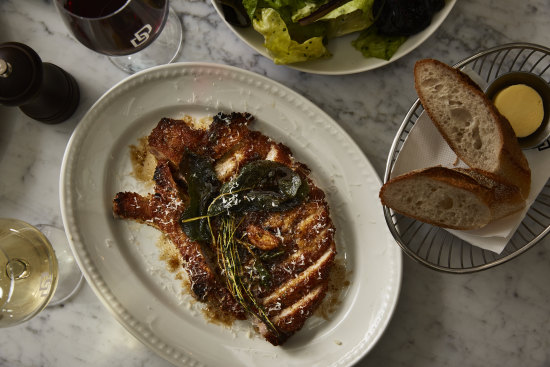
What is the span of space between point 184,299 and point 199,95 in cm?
104

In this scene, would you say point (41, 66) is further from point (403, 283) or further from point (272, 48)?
point (403, 283)

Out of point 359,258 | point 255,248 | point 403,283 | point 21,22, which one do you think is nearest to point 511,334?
point 403,283

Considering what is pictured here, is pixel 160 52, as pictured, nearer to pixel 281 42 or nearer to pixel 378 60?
pixel 281 42

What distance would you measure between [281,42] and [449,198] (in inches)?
41.2

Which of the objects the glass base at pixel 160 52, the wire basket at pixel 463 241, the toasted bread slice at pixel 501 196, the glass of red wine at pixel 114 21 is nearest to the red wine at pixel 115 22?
the glass of red wine at pixel 114 21

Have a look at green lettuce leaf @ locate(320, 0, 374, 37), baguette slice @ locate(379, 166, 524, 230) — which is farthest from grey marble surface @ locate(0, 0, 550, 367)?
baguette slice @ locate(379, 166, 524, 230)

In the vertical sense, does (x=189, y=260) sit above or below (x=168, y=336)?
above

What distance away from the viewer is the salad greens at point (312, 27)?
7.41 feet

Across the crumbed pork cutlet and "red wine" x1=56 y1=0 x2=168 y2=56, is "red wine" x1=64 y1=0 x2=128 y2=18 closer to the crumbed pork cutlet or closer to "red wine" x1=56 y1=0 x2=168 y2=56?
"red wine" x1=56 y1=0 x2=168 y2=56

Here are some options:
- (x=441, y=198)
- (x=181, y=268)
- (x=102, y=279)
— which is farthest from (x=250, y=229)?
(x=441, y=198)

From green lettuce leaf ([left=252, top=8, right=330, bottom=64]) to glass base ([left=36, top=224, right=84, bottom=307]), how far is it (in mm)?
1491

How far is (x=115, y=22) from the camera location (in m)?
1.94

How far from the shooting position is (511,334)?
8.40ft

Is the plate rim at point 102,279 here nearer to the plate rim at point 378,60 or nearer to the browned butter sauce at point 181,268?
the plate rim at point 378,60
